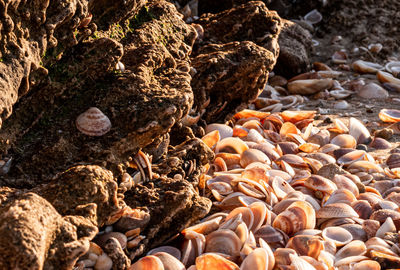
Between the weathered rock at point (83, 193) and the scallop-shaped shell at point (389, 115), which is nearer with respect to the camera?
the weathered rock at point (83, 193)

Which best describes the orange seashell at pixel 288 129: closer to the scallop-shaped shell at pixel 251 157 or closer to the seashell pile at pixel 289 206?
the seashell pile at pixel 289 206

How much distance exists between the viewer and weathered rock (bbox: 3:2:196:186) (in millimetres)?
2748

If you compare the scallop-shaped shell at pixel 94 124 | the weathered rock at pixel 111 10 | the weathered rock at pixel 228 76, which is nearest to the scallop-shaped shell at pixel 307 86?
the weathered rock at pixel 228 76

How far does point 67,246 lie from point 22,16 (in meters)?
1.23

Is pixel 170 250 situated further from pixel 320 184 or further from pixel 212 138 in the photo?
pixel 212 138

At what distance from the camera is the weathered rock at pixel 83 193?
93.4 inches

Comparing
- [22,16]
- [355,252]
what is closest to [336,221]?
[355,252]

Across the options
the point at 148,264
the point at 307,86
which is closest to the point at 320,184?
the point at 148,264

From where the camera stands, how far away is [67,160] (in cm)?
278

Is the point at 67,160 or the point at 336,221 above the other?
the point at 67,160

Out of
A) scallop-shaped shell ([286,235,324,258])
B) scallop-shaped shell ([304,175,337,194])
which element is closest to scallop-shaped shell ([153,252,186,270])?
scallop-shaped shell ([286,235,324,258])

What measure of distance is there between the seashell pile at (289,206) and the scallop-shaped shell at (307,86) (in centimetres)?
118

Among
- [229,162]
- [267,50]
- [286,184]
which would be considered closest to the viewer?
[286,184]

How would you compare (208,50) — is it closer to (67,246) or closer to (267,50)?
(267,50)
